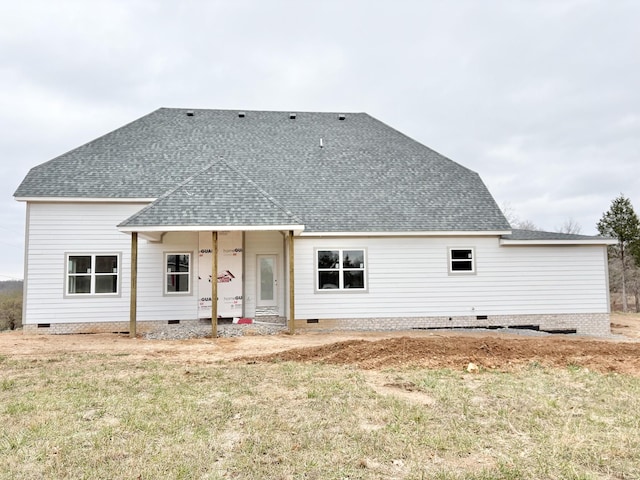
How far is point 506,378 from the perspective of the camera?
657cm

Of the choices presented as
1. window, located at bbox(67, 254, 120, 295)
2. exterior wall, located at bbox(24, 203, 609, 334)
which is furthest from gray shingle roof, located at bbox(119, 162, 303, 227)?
window, located at bbox(67, 254, 120, 295)

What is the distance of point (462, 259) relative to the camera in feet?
46.4

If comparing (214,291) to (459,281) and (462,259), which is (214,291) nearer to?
(459,281)

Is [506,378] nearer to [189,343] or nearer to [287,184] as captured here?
[189,343]

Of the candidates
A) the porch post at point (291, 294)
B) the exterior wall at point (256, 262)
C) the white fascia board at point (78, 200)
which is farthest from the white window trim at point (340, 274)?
the white fascia board at point (78, 200)

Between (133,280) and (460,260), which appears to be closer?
(133,280)

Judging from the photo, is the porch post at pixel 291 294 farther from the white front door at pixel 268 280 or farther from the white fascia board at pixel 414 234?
the white front door at pixel 268 280

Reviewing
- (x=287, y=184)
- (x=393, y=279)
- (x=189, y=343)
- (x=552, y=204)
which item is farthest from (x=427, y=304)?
(x=552, y=204)

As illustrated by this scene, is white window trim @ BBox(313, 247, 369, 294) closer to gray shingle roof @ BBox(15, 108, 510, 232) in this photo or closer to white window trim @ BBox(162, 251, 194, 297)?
gray shingle roof @ BBox(15, 108, 510, 232)

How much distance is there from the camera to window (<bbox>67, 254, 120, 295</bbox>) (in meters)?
13.3

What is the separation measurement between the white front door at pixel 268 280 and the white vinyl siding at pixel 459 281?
1.34m

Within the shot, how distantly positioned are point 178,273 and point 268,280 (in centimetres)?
306

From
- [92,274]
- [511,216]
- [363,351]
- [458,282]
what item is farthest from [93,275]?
[511,216]

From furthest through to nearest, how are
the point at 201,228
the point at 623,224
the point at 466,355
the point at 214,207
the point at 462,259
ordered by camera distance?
1. the point at 623,224
2. the point at 462,259
3. the point at 214,207
4. the point at 201,228
5. the point at 466,355
